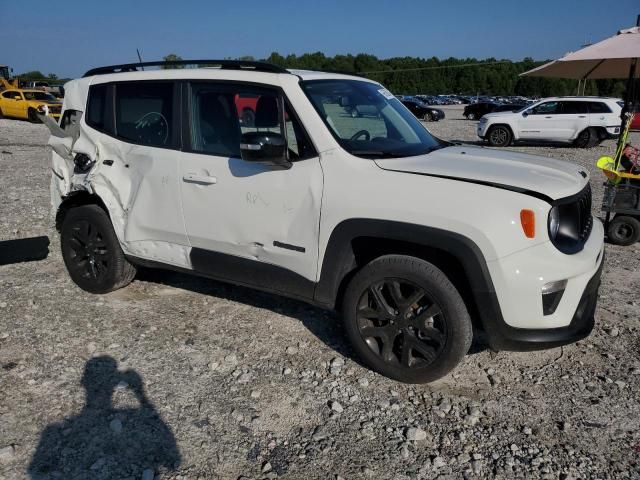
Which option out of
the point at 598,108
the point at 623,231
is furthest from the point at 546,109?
the point at 623,231

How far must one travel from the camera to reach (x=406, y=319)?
3.28 metres

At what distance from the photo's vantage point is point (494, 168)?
10.7ft

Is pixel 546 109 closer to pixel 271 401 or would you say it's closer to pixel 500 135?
pixel 500 135

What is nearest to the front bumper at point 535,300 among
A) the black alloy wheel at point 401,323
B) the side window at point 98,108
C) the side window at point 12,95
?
the black alloy wheel at point 401,323

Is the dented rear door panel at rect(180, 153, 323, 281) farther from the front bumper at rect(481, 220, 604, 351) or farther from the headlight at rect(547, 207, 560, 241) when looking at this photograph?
the headlight at rect(547, 207, 560, 241)

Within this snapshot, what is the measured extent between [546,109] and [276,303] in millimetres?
17016

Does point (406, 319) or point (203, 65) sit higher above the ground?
point (203, 65)

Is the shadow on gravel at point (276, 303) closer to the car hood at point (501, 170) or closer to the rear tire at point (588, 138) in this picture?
the car hood at point (501, 170)

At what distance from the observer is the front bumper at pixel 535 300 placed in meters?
2.89

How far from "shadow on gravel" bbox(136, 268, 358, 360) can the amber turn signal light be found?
1444 millimetres

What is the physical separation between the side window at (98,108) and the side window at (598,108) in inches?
699

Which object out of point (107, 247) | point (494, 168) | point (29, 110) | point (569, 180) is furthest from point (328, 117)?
point (29, 110)

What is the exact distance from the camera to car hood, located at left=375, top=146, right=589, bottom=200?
302 cm

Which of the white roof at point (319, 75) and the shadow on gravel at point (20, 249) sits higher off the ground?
the white roof at point (319, 75)
